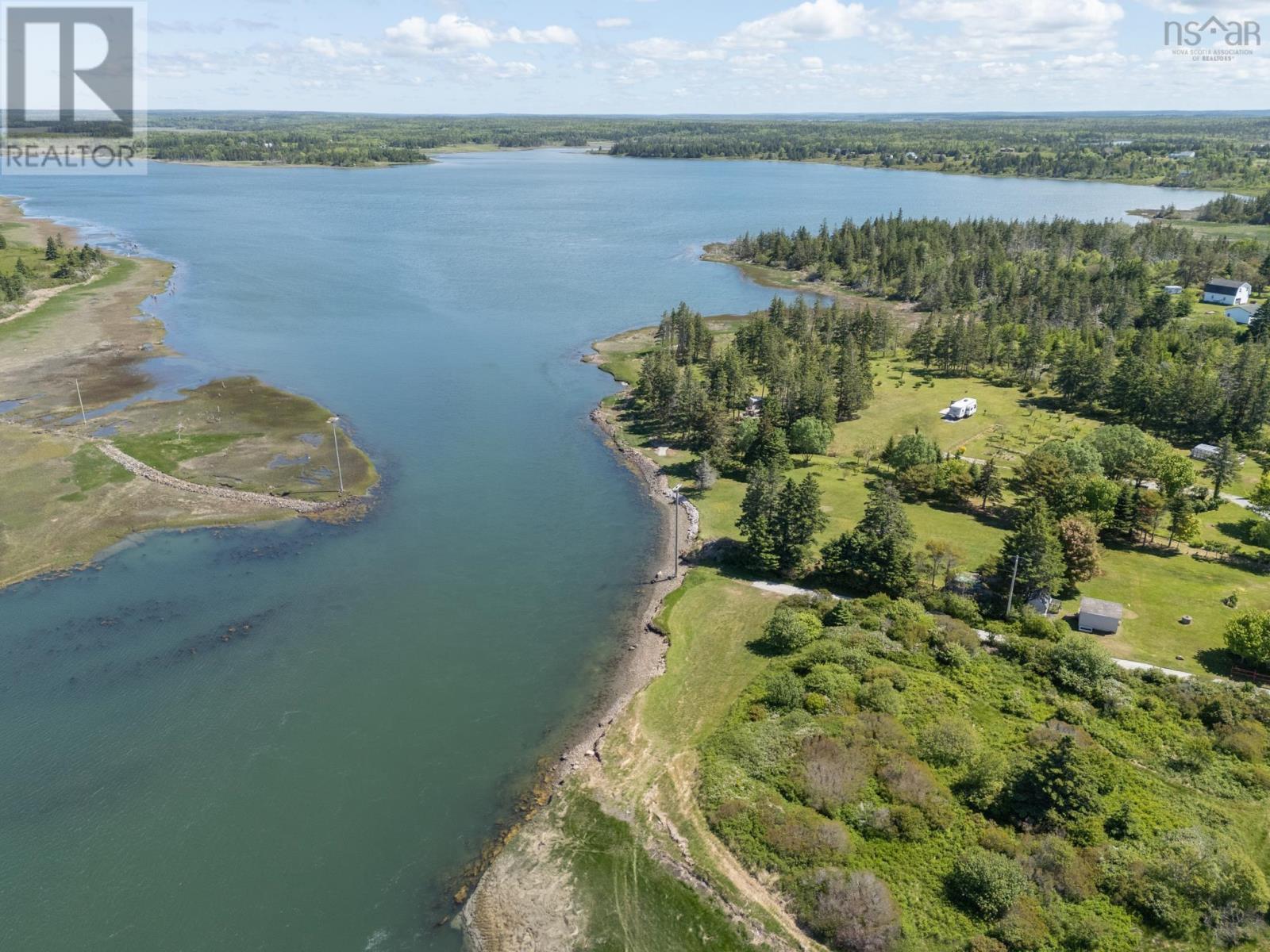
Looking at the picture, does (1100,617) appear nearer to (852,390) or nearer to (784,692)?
(784,692)

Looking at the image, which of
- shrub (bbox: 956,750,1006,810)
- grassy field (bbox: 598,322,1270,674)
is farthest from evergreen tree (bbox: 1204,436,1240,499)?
shrub (bbox: 956,750,1006,810)

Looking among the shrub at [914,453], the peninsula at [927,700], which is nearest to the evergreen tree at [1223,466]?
the peninsula at [927,700]

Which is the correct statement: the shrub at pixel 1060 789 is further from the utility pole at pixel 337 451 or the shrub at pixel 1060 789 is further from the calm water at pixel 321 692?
the utility pole at pixel 337 451

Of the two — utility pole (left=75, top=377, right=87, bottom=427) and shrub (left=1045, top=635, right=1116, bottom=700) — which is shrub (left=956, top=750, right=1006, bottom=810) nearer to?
shrub (left=1045, top=635, right=1116, bottom=700)

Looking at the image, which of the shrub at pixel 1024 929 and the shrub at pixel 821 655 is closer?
the shrub at pixel 1024 929

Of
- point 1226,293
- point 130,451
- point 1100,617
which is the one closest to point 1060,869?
point 1100,617

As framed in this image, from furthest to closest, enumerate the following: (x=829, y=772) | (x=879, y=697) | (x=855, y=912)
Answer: (x=879, y=697)
(x=829, y=772)
(x=855, y=912)

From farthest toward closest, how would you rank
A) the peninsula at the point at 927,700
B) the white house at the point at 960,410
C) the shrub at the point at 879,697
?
the white house at the point at 960,410 → the shrub at the point at 879,697 → the peninsula at the point at 927,700
